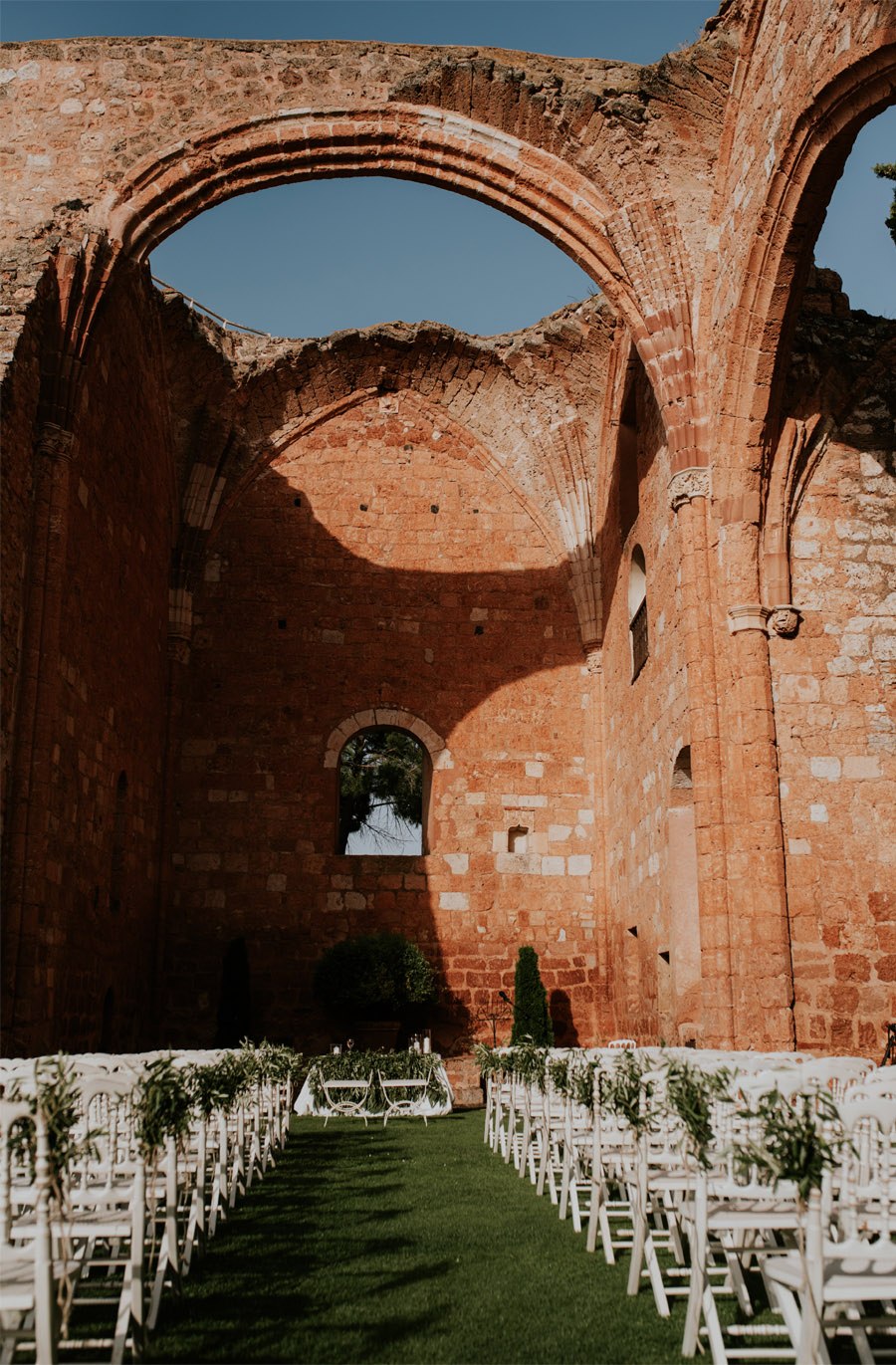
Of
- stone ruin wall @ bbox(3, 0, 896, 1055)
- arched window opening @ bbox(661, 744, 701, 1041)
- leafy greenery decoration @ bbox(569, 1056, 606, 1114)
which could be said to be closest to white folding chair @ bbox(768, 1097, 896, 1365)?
leafy greenery decoration @ bbox(569, 1056, 606, 1114)

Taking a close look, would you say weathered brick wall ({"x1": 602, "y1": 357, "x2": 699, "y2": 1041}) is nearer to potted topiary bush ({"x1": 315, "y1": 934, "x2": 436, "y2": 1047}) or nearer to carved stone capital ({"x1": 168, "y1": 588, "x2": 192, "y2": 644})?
potted topiary bush ({"x1": 315, "y1": 934, "x2": 436, "y2": 1047})

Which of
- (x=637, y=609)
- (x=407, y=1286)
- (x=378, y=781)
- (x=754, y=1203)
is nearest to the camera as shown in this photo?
(x=754, y=1203)

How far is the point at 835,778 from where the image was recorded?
960 centimetres

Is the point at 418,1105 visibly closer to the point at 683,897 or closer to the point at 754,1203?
the point at 683,897

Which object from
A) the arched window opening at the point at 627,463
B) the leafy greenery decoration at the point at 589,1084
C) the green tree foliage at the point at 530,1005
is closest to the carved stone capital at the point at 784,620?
the arched window opening at the point at 627,463

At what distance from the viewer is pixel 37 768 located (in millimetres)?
9805

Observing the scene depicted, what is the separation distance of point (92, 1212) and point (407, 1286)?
124cm

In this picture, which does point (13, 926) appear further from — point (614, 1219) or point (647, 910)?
point (647, 910)

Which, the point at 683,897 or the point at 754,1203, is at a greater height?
the point at 683,897

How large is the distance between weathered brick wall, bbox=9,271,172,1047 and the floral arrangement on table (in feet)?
7.13

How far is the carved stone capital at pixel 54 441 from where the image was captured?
408 inches

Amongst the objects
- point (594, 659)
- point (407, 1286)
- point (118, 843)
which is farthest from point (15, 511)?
point (594, 659)

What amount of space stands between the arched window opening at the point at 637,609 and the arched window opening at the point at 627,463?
679mm

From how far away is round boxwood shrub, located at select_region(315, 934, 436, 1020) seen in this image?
13.8 metres
